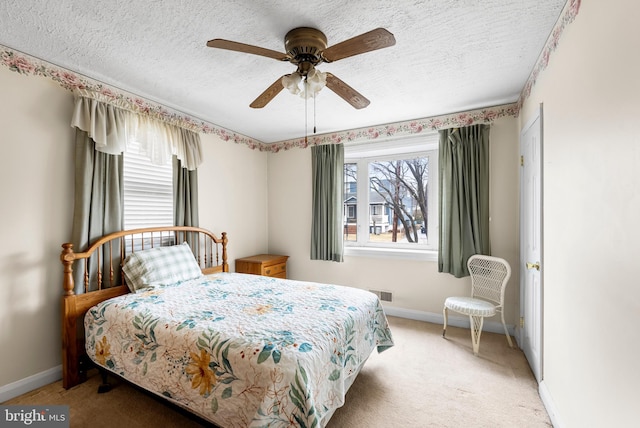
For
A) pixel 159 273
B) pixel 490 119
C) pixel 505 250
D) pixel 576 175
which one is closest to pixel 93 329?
pixel 159 273

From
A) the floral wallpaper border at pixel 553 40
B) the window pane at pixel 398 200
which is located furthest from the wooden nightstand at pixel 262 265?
the floral wallpaper border at pixel 553 40

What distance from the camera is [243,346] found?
4.68 ft

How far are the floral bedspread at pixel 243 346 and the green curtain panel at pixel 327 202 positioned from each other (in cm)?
147

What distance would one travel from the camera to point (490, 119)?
3021 millimetres

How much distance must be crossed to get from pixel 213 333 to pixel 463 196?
2.84m

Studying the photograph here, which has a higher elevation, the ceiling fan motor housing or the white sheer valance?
the ceiling fan motor housing

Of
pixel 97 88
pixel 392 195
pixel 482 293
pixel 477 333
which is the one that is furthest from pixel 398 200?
pixel 97 88

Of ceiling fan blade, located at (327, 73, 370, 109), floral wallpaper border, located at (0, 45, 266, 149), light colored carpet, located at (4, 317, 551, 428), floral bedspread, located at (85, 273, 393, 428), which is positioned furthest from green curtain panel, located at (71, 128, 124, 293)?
ceiling fan blade, located at (327, 73, 370, 109)

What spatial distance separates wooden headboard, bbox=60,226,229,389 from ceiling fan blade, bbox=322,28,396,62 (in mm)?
2350

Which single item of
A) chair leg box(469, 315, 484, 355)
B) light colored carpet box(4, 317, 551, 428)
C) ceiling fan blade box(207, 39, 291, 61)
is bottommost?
light colored carpet box(4, 317, 551, 428)

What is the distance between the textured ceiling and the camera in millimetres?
1546

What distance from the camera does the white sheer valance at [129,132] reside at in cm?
224

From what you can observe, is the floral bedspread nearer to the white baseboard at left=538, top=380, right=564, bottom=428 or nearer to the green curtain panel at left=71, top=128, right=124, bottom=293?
the green curtain panel at left=71, top=128, right=124, bottom=293

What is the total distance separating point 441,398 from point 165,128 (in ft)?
11.4
